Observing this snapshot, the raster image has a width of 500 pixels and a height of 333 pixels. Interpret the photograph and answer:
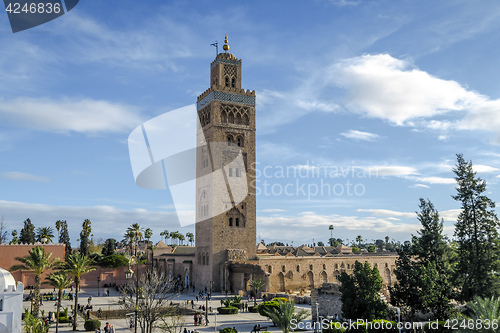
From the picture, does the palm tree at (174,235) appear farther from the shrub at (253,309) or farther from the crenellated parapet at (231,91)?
the shrub at (253,309)

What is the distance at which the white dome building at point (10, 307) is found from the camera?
63.8 ft

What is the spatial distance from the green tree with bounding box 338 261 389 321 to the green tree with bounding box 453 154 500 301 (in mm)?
5211

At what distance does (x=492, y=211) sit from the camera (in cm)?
2525

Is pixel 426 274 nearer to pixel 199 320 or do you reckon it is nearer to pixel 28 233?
pixel 199 320

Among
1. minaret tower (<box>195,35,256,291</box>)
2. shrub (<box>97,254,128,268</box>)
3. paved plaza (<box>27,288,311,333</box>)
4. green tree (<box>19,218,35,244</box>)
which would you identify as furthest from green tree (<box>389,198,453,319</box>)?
green tree (<box>19,218,35,244</box>)

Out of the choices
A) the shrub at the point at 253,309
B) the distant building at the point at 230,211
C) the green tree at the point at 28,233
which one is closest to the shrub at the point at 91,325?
the shrub at the point at 253,309

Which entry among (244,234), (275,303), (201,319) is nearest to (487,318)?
(275,303)

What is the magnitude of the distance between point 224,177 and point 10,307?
97.3ft

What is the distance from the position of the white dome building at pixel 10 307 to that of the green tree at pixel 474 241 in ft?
73.9

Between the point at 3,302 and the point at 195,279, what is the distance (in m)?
30.8

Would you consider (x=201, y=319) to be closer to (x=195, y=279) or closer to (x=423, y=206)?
(x=423, y=206)

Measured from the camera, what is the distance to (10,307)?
1961cm

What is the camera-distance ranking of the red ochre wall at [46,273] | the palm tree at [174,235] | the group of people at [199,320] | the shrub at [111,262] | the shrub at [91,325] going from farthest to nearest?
the palm tree at [174,235], the shrub at [111,262], the red ochre wall at [46,273], the group of people at [199,320], the shrub at [91,325]

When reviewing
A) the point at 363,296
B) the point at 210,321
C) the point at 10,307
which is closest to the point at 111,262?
the point at 210,321
